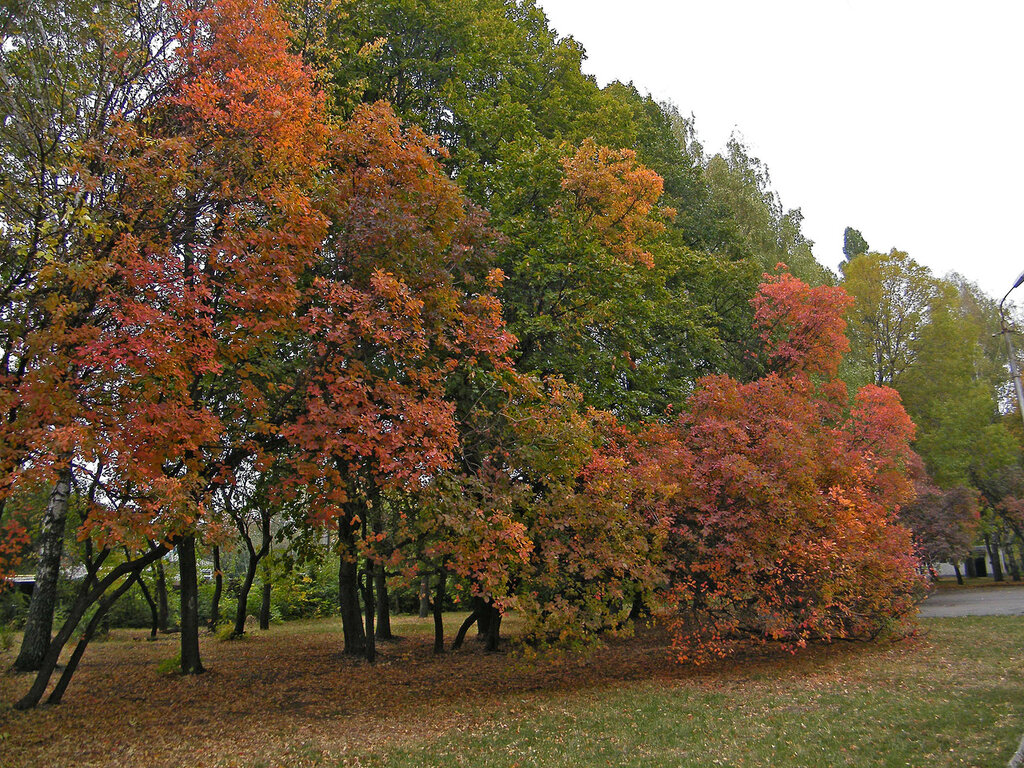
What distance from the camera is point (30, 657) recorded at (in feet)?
40.9

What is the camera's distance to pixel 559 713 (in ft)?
30.4

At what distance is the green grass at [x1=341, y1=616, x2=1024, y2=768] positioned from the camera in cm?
704

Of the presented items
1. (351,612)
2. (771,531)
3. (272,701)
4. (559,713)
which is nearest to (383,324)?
(559,713)

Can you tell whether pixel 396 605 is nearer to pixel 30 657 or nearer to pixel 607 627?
pixel 30 657

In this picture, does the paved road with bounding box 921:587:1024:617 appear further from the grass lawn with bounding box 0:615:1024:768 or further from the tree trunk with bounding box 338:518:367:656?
the tree trunk with bounding box 338:518:367:656

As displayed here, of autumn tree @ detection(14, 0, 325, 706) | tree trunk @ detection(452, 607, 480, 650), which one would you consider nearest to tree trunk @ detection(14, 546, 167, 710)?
autumn tree @ detection(14, 0, 325, 706)

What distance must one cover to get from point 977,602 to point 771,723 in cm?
2177

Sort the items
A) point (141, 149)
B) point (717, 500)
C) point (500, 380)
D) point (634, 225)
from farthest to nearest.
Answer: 1. point (634, 225)
2. point (717, 500)
3. point (500, 380)
4. point (141, 149)

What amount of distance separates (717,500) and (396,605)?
24.0 m

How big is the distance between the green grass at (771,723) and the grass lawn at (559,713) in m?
0.03

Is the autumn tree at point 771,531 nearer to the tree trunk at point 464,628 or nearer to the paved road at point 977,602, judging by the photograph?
the tree trunk at point 464,628

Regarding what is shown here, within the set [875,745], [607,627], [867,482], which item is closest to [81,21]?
[607,627]

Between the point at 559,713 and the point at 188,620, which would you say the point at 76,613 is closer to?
the point at 188,620

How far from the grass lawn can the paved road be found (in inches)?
284
